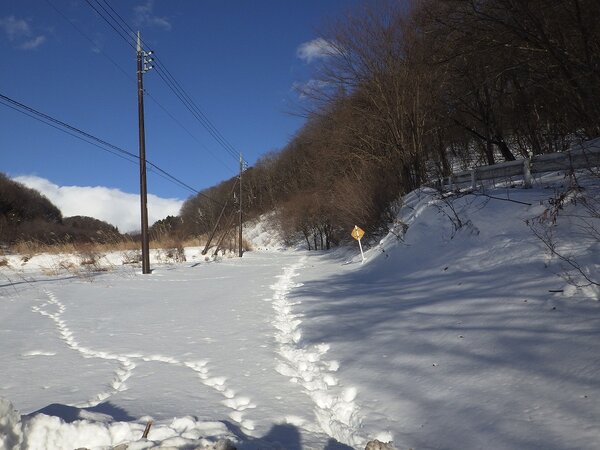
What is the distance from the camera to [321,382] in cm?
368

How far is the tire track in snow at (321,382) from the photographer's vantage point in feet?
9.29

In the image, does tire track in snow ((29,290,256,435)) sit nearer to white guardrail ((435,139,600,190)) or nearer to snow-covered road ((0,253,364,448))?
snow-covered road ((0,253,364,448))

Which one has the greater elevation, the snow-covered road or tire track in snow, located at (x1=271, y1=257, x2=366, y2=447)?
the snow-covered road

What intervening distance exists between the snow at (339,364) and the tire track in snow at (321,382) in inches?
0.9

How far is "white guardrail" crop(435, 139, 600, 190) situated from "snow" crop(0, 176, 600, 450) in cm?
87

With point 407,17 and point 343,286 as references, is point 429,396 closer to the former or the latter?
point 343,286

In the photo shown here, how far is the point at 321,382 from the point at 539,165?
790 centimetres

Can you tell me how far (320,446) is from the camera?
2.50 m

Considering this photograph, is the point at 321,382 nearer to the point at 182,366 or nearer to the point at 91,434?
the point at 182,366

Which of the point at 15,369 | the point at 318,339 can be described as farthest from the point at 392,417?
the point at 15,369

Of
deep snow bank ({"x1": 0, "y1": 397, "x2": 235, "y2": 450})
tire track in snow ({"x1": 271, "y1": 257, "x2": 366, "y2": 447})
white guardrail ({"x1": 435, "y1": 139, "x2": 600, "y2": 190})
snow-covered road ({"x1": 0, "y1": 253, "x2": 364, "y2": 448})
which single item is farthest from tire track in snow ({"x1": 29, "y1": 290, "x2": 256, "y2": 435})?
white guardrail ({"x1": 435, "y1": 139, "x2": 600, "y2": 190})

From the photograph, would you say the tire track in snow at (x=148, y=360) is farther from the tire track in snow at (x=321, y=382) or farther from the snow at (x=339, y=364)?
the tire track in snow at (x=321, y=382)

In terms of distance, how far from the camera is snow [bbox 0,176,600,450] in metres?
2.46

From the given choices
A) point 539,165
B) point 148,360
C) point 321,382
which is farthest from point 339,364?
point 539,165
